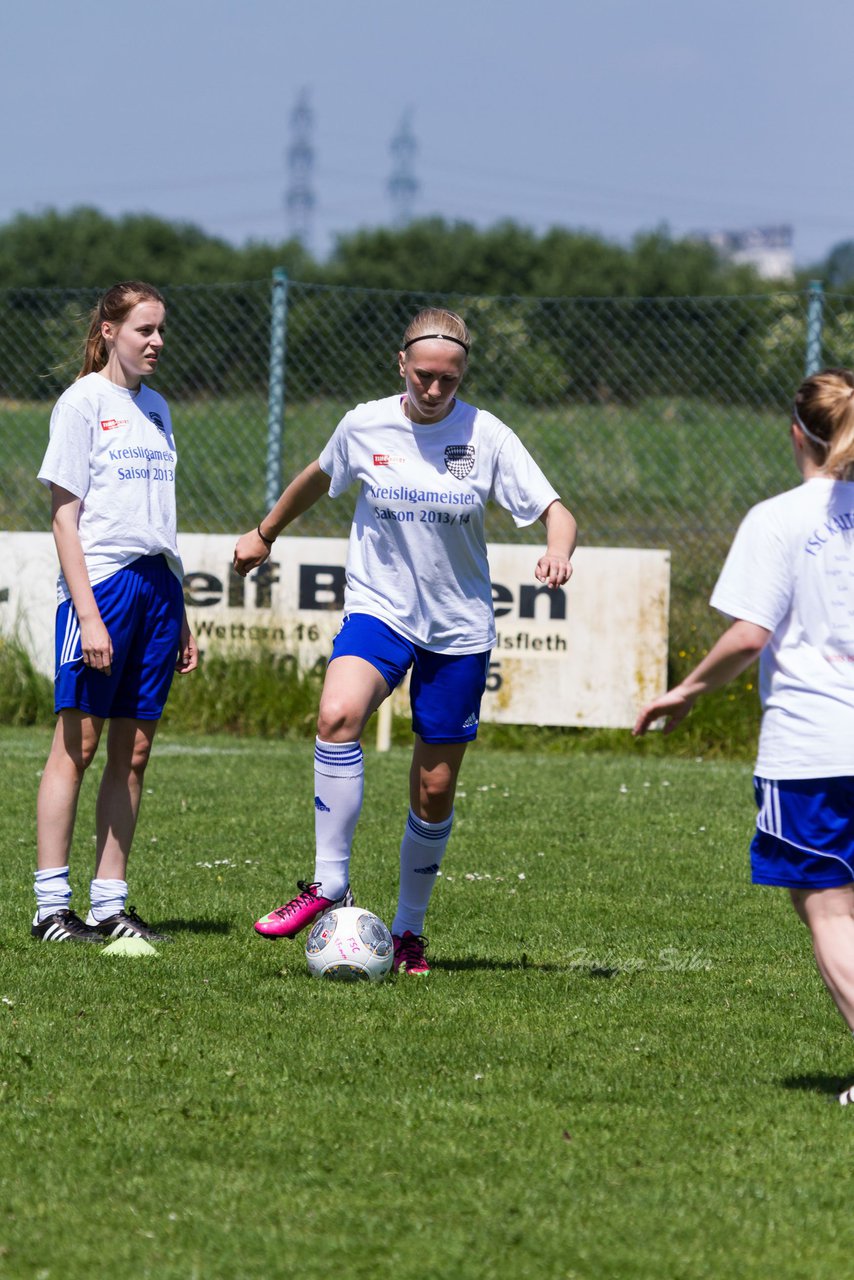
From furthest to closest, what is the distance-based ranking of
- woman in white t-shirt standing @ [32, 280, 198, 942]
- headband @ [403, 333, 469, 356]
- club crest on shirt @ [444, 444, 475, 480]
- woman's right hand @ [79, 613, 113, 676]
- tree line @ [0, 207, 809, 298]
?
tree line @ [0, 207, 809, 298], woman in white t-shirt standing @ [32, 280, 198, 942], woman's right hand @ [79, 613, 113, 676], club crest on shirt @ [444, 444, 475, 480], headband @ [403, 333, 469, 356]

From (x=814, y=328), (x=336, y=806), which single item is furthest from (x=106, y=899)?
(x=814, y=328)

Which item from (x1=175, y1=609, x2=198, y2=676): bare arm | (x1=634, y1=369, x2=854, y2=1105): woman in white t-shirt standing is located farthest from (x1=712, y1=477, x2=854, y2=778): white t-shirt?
(x1=175, y1=609, x2=198, y2=676): bare arm

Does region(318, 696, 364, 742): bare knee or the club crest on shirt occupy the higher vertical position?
the club crest on shirt

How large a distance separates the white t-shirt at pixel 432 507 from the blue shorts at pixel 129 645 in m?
0.72

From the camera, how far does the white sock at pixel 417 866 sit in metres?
5.19

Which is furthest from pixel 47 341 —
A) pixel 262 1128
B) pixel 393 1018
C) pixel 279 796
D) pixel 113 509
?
pixel 262 1128

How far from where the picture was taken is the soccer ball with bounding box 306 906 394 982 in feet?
16.1

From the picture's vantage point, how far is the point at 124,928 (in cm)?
538

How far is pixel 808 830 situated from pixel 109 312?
2.92 m

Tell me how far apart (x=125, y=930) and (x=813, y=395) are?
9.64 ft

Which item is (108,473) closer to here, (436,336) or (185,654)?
(185,654)

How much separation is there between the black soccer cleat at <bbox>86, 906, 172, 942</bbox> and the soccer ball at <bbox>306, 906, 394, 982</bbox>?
68 cm

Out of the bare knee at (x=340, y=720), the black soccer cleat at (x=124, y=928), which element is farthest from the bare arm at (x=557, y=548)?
the black soccer cleat at (x=124, y=928)

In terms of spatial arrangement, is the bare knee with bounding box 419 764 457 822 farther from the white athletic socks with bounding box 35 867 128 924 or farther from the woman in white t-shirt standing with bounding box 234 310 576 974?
the white athletic socks with bounding box 35 867 128 924
